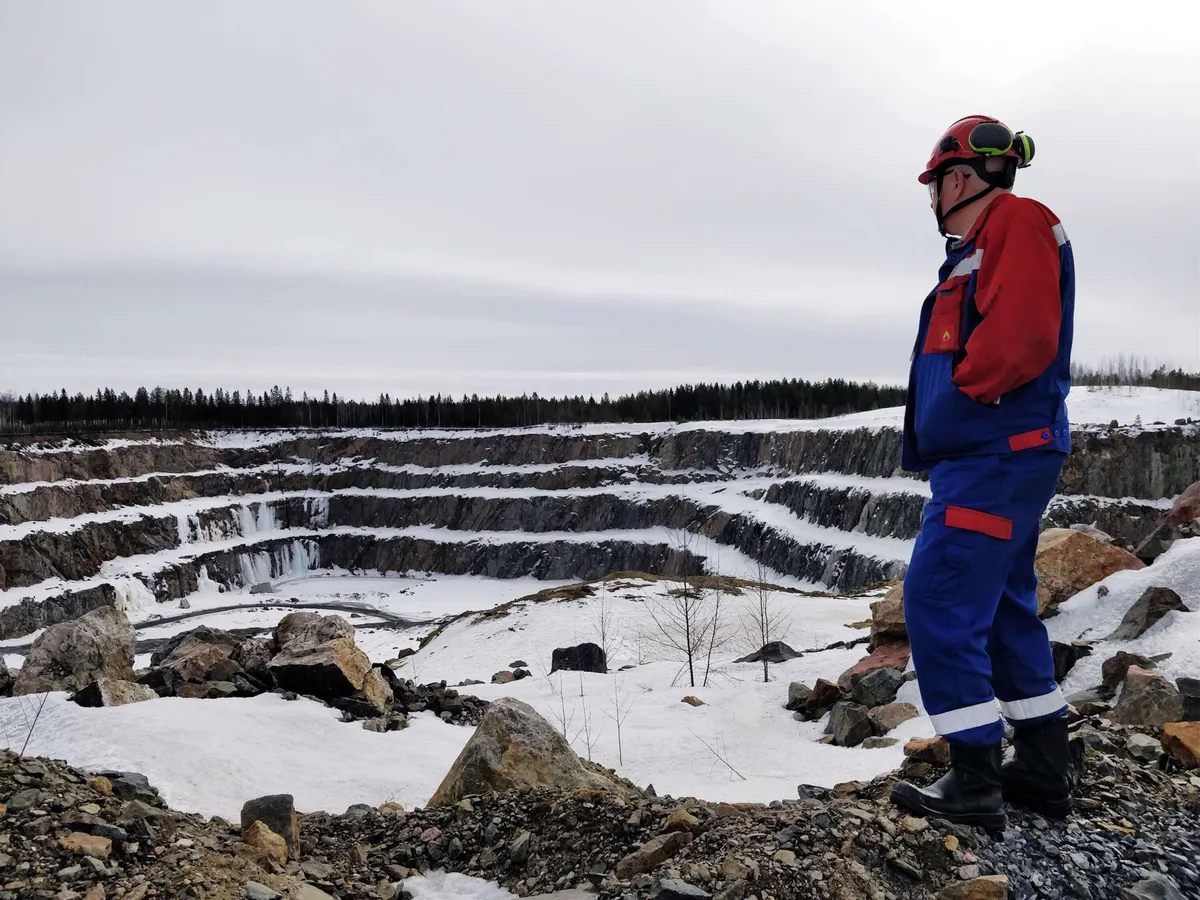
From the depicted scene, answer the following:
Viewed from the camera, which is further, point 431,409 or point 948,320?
point 431,409

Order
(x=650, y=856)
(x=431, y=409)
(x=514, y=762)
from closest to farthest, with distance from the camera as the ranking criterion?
1. (x=650, y=856)
2. (x=514, y=762)
3. (x=431, y=409)

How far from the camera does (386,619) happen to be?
163 ft

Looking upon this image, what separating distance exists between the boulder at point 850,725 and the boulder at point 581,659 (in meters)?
9.34

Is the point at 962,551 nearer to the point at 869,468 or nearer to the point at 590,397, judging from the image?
the point at 869,468

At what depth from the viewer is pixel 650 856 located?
10.0ft

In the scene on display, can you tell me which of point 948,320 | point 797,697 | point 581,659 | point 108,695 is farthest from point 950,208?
point 581,659

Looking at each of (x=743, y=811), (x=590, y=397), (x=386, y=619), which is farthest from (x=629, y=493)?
(x=743, y=811)

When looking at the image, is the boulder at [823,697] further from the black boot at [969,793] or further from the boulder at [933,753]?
the black boot at [969,793]

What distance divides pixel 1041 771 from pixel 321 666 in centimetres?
698

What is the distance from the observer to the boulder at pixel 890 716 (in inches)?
272

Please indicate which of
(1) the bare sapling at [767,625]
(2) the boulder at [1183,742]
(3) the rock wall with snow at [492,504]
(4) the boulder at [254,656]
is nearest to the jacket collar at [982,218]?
(2) the boulder at [1183,742]

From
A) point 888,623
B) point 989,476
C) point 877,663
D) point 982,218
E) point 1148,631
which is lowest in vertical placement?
point 877,663

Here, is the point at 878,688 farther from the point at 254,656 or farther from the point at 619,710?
the point at 254,656

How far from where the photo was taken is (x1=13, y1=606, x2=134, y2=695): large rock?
9023mm
